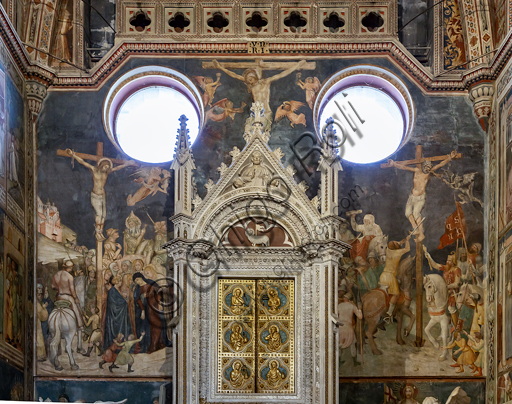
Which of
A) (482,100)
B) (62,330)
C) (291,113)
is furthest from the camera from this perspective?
(291,113)

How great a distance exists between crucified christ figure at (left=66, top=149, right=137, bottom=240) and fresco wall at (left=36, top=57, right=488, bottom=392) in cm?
6

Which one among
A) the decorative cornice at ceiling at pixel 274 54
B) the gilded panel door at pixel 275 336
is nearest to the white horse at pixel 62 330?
the gilded panel door at pixel 275 336

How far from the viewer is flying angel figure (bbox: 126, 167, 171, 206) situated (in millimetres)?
19812

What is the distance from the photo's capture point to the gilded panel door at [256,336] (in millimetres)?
17734

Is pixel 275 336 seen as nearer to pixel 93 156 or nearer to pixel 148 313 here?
pixel 148 313

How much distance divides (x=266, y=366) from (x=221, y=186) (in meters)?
3.61

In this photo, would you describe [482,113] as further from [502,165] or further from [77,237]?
[77,237]

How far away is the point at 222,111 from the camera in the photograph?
20.5 m

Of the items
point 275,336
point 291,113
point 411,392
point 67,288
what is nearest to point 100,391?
point 67,288

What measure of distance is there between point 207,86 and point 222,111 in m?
0.68

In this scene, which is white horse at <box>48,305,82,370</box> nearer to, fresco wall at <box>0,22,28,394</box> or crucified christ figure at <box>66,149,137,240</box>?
fresco wall at <box>0,22,28,394</box>

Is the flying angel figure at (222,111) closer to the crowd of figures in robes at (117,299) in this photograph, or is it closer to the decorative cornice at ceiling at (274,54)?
the decorative cornice at ceiling at (274,54)

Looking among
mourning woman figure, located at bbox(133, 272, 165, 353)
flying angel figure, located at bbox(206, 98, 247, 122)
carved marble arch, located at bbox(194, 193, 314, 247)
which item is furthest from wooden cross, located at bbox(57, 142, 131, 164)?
carved marble arch, located at bbox(194, 193, 314, 247)

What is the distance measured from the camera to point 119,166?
2002 cm
